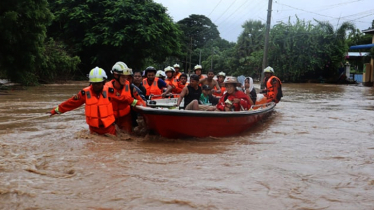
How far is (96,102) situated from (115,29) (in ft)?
78.5

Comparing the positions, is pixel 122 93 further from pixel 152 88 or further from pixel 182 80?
pixel 182 80

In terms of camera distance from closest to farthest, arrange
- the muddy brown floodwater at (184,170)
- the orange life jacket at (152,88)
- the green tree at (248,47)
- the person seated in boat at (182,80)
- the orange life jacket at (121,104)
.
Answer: the muddy brown floodwater at (184,170), the orange life jacket at (121,104), the orange life jacket at (152,88), the person seated in boat at (182,80), the green tree at (248,47)

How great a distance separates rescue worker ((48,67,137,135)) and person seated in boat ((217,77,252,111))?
2.30m

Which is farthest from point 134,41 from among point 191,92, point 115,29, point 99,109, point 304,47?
point 99,109

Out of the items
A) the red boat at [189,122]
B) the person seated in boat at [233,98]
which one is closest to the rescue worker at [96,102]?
the red boat at [189,122]

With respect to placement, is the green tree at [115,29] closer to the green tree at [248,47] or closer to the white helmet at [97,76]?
the green tree at [248,47]

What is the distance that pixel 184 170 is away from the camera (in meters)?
5.07

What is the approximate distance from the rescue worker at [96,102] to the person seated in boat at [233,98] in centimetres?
230

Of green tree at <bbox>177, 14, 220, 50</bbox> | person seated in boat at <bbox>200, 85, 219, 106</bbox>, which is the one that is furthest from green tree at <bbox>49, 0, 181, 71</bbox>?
green tree at <bbox>177, 14, 220, 50</bbox>

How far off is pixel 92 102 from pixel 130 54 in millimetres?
24682

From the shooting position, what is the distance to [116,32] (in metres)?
28.1

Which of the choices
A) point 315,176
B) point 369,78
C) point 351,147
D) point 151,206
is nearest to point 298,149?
point 351,147

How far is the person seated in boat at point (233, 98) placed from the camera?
756 centimetres

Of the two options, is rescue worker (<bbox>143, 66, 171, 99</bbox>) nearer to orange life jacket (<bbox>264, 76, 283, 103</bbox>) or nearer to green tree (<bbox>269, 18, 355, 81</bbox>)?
orange life jacket (<bbox>264, 76, 283, 103</bbox>)
